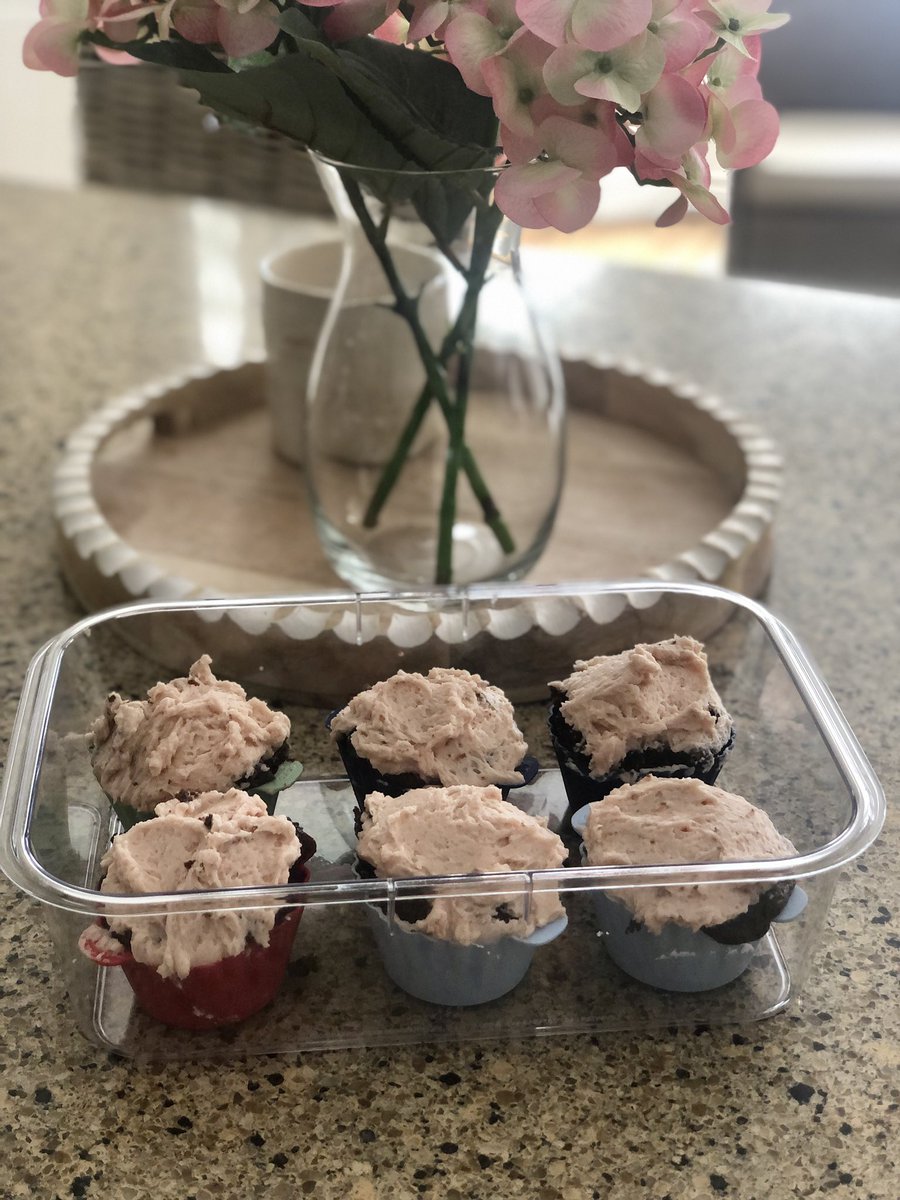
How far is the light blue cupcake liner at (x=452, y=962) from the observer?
0.57 m

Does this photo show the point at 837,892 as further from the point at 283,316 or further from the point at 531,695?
the point at 283,316

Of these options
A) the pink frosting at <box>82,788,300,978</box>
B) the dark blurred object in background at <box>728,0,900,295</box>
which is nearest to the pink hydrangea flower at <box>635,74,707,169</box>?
the pink frosting at <box>82,788,300,978</box>

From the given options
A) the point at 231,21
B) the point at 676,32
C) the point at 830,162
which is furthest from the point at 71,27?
the point at 830,162

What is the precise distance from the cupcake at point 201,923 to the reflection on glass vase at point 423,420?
A: 0.37 metres

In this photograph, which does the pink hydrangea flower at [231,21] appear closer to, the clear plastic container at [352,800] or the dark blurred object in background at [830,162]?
the clear plastic container at [352,800]

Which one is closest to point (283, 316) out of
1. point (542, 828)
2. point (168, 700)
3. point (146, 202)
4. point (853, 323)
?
point (168, 700)

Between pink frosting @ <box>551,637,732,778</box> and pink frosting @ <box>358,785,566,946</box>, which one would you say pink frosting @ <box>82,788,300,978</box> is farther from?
pink frosting @ <box>551,637,732,778</box>

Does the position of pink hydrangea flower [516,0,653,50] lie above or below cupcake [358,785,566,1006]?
above

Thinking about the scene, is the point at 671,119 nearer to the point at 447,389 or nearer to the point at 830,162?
the point at 447,389

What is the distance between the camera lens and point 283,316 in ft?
A: 3.51

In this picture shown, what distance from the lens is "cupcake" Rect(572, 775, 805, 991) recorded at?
577mm

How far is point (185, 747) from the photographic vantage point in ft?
2.14

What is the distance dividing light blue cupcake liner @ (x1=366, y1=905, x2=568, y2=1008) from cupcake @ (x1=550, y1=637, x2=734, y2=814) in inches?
4.2

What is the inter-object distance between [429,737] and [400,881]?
13cm
